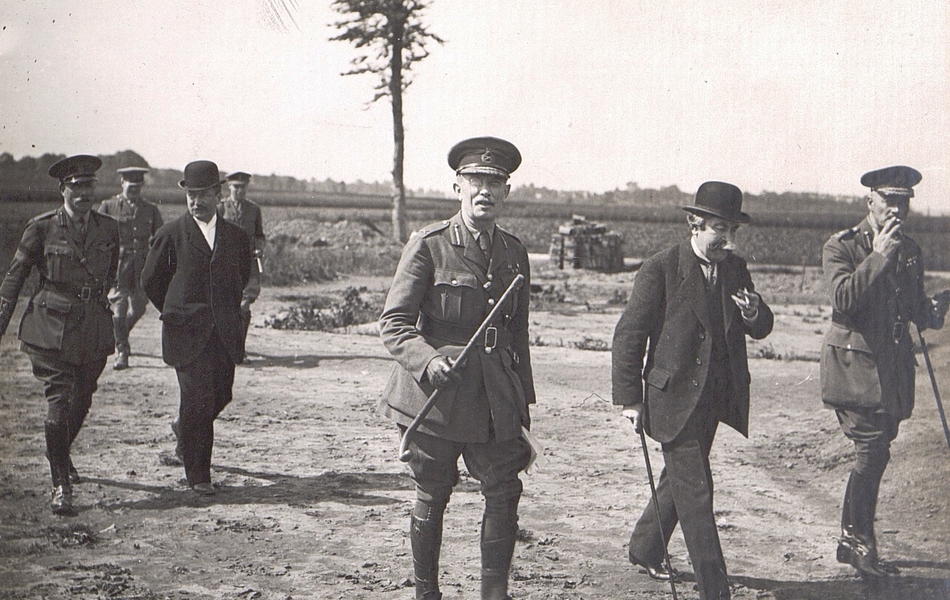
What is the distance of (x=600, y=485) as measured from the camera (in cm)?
602

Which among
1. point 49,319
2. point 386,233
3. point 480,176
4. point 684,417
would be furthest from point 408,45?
point 386,233

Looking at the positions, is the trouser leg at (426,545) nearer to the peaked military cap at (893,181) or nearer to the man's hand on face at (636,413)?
the man's hand on face at (636,413)

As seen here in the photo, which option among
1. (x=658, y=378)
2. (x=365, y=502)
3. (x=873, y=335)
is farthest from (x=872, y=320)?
(x=365, y=502)

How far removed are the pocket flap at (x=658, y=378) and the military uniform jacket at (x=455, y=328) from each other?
0.60 meters

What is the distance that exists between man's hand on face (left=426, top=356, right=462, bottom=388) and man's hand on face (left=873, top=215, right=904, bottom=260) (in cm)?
240

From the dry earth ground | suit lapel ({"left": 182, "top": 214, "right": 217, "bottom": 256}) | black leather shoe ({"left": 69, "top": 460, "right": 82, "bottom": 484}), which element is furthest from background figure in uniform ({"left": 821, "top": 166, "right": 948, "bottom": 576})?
black leather shoe ({"left": 69, "top": 460, "right": 82, "bottom": 484})

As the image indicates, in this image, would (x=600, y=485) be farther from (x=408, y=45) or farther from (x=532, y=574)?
(x=408, y=45)

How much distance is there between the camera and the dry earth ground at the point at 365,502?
470 centimetres

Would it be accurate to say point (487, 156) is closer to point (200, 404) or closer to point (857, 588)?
point (200, 404)

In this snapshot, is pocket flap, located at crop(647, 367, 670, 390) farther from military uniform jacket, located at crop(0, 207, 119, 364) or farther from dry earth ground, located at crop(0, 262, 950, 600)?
military uniform jacket, located at crop(0, 207, 119, 364)

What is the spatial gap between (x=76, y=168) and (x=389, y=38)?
2.10 metres

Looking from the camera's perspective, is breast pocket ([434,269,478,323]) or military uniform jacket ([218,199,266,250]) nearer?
breast pocket ([434,269,478,323])

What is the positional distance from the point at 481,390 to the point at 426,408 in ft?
0.93

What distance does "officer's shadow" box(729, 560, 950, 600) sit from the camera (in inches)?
181
